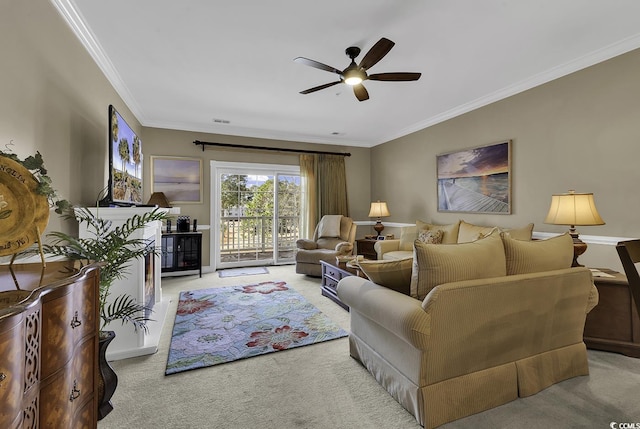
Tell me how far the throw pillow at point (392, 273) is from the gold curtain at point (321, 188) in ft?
13.4

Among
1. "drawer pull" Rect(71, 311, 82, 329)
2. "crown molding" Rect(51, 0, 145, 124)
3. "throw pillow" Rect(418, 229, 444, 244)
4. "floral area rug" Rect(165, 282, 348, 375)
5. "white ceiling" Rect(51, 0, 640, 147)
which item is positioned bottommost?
"floral area rug" Rect(165, 282, 348, 375)

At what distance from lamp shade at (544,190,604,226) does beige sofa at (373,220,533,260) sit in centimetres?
70

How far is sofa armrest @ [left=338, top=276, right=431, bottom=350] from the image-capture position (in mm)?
1524

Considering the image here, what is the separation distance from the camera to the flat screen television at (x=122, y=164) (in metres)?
2.49

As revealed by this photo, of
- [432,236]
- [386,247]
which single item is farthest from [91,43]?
[432,236]

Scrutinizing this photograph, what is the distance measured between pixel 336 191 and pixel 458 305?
4.80 meters

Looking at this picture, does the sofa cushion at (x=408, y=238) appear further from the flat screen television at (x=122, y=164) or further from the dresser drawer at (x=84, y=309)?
the dresser drawer at (x=84, y=309)

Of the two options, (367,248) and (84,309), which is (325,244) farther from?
(84,309)

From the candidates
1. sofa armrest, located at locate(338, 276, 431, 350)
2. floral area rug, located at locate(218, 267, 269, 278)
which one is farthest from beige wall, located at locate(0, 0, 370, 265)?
floral area rug, located at locate(218, 267, 269, 278)

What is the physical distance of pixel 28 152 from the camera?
1727mm

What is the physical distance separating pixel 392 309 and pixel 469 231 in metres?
2.79

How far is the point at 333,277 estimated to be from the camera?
12.5 ft

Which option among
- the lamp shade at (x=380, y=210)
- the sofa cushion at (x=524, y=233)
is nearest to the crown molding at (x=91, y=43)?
the lamp shade at (x=380, y=210)

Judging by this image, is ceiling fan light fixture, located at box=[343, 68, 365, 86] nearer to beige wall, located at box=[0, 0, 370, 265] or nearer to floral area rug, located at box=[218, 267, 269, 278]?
beige wall, located at box=[0, 0, 370, 265]
